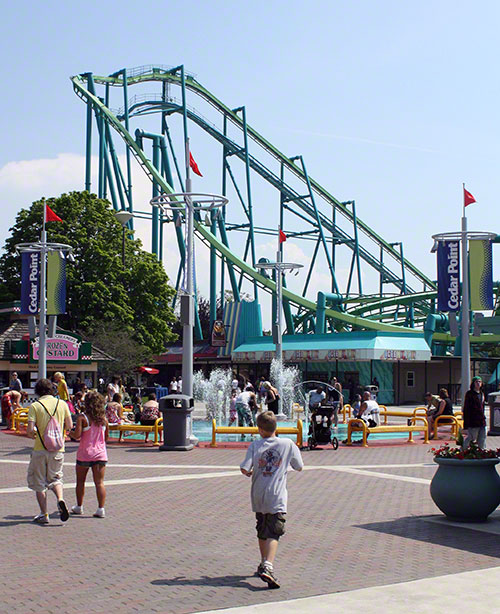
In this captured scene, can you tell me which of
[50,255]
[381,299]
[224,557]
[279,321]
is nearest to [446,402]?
[279,321]

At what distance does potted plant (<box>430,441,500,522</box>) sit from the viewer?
10.2 meters

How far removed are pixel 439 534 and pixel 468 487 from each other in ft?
3.12

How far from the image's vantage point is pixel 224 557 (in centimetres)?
834

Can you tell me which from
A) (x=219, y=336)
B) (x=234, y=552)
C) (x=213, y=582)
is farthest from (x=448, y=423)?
(x=219, y=336)

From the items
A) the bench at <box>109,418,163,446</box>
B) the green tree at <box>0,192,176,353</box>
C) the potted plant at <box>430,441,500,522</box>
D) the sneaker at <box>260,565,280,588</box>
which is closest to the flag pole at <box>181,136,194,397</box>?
the bench at <box>109,418,163,446</box>

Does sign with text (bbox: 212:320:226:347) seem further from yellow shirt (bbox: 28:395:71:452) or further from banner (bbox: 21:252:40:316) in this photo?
yellow shirt (bbox: 28:395:71:452)

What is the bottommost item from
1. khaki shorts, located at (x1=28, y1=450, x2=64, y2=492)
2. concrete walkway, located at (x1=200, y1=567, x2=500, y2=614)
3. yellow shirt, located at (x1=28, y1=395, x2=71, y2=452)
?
concrete walkway, located at (x1=200, y1=567, x2=500, y2=614)

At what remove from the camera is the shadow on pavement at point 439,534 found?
879 cm

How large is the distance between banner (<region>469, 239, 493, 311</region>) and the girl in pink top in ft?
53.4

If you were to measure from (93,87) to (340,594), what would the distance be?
54690 millimetres

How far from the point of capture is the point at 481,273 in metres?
24.7

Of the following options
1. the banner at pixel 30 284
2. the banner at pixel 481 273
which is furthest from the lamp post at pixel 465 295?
the banner at pixel 30 284

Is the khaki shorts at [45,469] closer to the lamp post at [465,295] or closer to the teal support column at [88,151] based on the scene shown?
the lamp post at [465,295]

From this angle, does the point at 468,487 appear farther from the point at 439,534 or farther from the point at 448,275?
the point at 448,275
